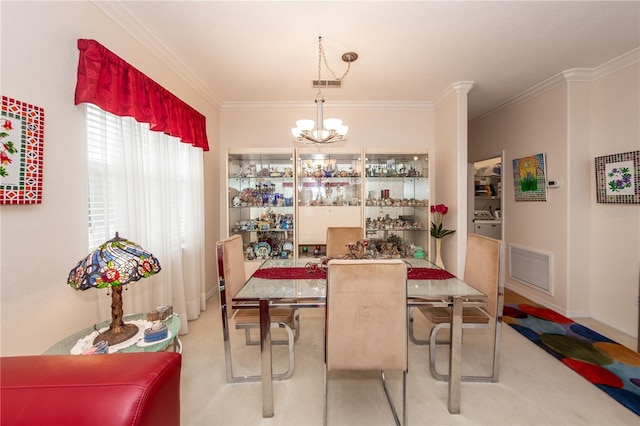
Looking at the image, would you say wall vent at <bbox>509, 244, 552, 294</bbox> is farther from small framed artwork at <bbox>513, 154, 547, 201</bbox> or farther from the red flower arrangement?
the red flower arrangement

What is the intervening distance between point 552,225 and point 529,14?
230 centimetres

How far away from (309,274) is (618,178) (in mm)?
3157

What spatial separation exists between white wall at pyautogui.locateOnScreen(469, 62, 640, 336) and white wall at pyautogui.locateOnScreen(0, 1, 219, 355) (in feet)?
14.5

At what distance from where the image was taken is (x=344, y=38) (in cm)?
226

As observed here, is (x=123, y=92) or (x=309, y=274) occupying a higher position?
(x=123, y=92)

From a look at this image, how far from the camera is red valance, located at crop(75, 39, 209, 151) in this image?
5.32 feet

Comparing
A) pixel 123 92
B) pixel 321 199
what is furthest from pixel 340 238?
pixel 123 92

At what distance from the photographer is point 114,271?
4.01 ft

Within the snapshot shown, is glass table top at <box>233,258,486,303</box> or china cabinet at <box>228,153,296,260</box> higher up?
china cabinet at <box>228,153,296,260</box>

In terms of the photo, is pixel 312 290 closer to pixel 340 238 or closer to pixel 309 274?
pixel 309 274

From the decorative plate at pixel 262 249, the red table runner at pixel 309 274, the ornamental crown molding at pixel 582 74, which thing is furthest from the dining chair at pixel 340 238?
the ornamental crown molding at pixel 582 74

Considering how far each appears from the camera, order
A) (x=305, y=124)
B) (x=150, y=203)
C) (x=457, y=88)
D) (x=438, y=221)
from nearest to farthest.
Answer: (x=305, y=124) → (x=150, y=203) → (x=457, y=88) → (x=438, y=221)

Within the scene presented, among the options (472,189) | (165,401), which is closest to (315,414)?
(165,401)

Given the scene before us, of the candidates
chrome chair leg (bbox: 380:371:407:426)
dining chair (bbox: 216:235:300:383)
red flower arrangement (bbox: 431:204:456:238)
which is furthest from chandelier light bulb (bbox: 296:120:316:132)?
red flower arrangement (bbox: 431:204:456:238)
